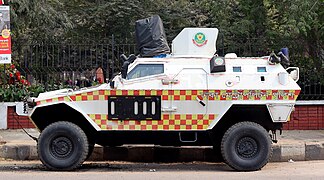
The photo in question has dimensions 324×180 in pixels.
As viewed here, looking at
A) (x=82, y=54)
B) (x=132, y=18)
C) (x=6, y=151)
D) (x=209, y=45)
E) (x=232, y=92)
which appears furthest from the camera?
(x=132, y=18)

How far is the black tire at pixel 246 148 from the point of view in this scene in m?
10.4

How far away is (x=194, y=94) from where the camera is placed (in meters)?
10.3

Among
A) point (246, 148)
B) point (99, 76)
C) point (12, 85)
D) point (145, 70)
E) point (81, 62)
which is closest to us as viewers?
point (246, 148)

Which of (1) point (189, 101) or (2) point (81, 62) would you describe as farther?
(2) point (81, 62)

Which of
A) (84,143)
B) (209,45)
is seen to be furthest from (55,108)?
(209,45)

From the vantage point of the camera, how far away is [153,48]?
11461 millimetres

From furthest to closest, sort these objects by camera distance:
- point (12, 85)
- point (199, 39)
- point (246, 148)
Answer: point (12, 85) < point (199, 39) < point (246, 148)

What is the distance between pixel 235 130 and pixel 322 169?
1.83 meters

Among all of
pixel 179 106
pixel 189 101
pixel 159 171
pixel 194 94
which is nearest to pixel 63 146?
pixel 159 171

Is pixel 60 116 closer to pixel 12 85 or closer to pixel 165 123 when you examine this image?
pixel 165 123

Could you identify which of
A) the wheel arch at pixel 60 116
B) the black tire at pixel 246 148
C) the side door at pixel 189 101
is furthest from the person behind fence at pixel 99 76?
the black tire at pixel 246 148

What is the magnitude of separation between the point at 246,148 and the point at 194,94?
4.37 ft

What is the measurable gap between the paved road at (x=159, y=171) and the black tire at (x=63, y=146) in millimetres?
194

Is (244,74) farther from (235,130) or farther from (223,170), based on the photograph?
(223,170)
